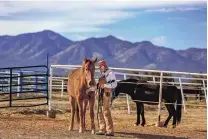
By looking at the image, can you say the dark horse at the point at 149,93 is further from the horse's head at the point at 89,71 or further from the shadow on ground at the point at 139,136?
the horse's head at the point at 89,71

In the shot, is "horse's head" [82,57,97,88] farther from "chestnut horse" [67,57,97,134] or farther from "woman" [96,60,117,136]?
"woman" [96,60,117,136]

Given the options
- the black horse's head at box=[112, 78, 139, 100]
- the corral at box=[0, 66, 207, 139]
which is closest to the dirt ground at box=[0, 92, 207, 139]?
the corral at box=[0, 66, 207, 139]

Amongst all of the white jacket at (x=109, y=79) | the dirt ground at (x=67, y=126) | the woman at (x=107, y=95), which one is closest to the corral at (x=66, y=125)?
the dirt ground at (x=67, y=126)

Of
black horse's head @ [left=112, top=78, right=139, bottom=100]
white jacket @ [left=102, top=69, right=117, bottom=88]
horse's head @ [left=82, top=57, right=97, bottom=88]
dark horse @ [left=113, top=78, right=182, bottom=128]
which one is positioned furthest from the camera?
black horse's head @ [left=112, top=78, right=139, bottom=100]

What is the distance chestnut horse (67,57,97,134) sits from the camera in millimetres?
11576

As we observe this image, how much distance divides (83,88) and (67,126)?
178 cm

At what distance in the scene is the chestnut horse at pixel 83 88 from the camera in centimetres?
1158

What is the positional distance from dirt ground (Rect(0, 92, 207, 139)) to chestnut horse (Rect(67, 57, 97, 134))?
14.9 inches

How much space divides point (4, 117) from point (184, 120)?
536cm

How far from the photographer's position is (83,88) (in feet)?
39.5

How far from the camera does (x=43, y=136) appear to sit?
37.1 ft

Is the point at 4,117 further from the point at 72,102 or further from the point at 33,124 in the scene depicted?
the point at 72,102

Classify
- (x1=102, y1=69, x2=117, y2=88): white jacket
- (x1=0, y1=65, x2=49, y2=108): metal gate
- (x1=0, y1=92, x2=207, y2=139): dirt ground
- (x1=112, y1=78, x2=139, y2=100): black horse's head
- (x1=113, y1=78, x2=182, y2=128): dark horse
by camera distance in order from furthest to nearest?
(x1=0, y1=65, x2=49, y2=108): metal gate, (x1=112, y1=78, x2=139, y2=100): black horse's head, (x1=113, y1=78, x2=182, y2=128): dark horse, (x1=102, y1=69, x2=117, y2=88): white jacket, (x1=0, y1=92, x2=207, y2=139): dirt ground

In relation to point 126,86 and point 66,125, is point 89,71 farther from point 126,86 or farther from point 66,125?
point 126,86
